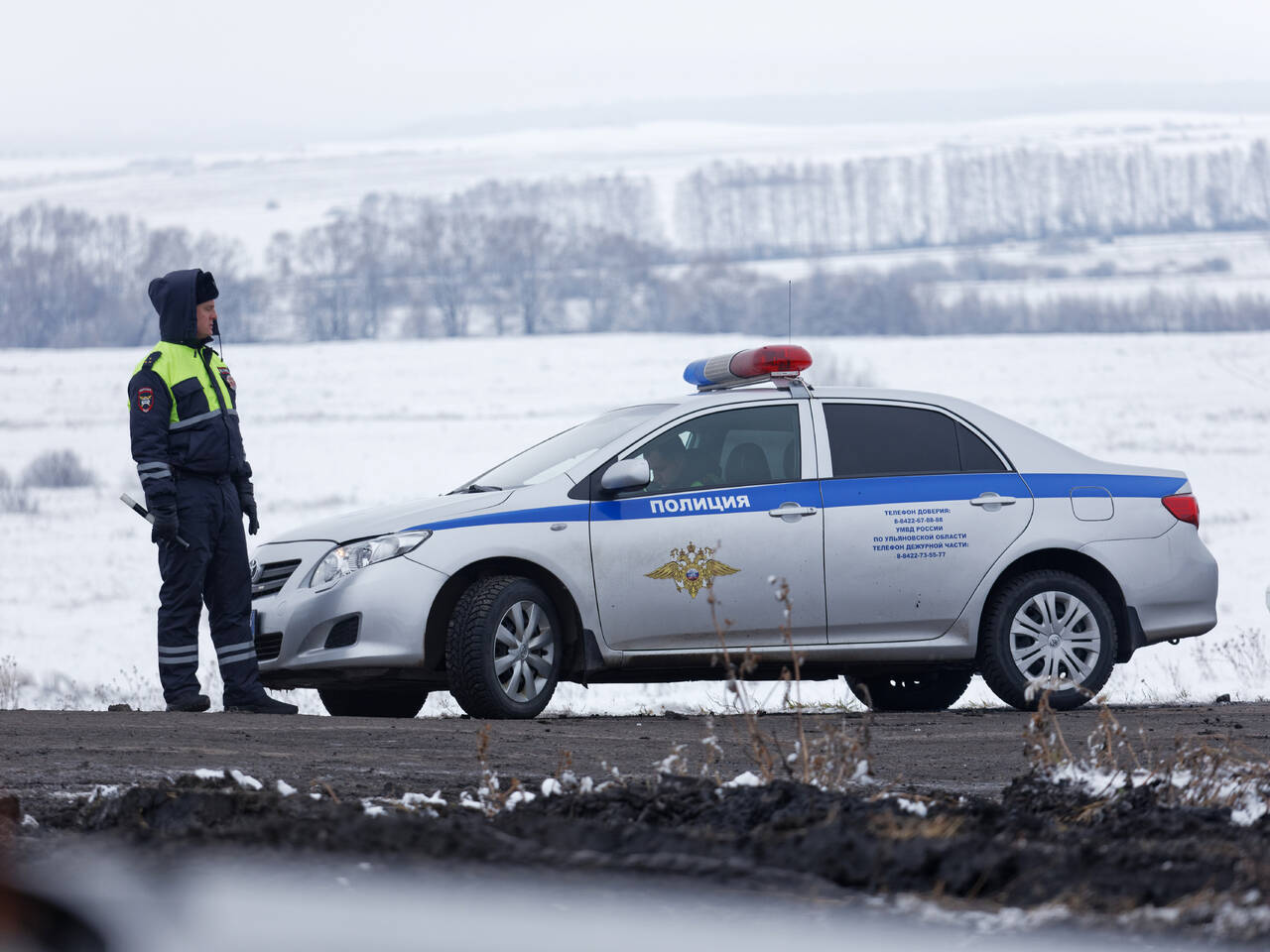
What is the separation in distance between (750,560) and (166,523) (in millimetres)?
2718

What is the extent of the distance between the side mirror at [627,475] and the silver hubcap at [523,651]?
65cm

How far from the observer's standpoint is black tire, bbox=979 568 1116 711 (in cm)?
861

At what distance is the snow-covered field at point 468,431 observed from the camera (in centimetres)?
1475

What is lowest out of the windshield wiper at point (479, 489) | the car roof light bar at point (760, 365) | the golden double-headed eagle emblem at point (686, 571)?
the golden double-headed eagle emblem at point (686, 571)

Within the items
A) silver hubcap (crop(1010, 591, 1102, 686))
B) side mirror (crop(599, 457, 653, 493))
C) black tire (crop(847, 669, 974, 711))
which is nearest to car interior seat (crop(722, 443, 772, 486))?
side mirror (crop(599, 457, 653, 493))

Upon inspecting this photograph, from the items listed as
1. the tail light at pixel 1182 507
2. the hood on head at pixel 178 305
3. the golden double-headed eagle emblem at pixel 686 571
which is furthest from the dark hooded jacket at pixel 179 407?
the tail light at pixel 1182 507

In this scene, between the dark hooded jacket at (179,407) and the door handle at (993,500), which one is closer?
the dark hooded jacket at (179,407)

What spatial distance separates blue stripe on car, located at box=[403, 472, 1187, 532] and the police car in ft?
0.04

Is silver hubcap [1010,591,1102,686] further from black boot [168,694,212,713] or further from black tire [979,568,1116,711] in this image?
black boot [168,694,212,713]

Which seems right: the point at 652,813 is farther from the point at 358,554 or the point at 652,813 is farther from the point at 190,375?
the point at 190,375

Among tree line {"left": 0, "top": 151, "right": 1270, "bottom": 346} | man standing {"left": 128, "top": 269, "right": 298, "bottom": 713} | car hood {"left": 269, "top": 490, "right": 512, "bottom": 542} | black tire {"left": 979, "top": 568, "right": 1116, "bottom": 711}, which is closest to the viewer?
car hood {"left": 269, "top": 490, "right": 512, "bottom": 542}

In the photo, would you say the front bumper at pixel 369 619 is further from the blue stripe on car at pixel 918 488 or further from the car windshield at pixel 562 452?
the blue stripe on car at pixel 918 488

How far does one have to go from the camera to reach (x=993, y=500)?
8.66 metres

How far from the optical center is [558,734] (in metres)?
7.49
